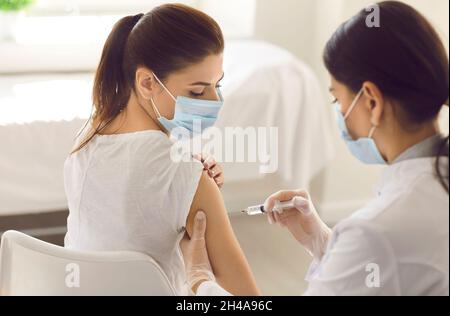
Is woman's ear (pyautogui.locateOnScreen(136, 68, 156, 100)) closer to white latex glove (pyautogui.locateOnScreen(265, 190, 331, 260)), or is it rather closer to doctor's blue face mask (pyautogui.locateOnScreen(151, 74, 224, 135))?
doctor's blue face mask (pyautogui.locateOnScreen(151, 74, 224, 135))

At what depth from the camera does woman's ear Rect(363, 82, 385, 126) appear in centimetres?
107

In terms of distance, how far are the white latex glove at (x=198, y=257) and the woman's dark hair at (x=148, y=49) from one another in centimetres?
23

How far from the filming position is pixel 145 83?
1.37m

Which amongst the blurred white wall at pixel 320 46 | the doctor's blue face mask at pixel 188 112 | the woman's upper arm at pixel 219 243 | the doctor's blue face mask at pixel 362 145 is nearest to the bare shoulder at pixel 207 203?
the woman's upper arm at pixel 219 243

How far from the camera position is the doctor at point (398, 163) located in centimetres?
102

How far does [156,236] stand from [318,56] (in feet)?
6.13

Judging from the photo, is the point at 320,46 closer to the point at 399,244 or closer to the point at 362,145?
the point at 362,145

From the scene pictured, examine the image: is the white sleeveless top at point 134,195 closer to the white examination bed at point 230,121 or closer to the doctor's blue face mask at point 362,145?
the doctor's blue face mask at point 362,145

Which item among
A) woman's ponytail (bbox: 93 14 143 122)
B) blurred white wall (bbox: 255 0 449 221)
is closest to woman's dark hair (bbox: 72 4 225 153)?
woman's ponytail (bbox: 93 14 143 122)

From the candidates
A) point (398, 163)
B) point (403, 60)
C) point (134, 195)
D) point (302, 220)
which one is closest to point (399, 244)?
point (398, 163)

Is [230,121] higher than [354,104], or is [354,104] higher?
[354,104]

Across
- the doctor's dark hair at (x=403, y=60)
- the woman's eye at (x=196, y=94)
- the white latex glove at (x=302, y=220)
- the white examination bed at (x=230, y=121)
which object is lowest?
the white examination bed at (x=230, y=121)

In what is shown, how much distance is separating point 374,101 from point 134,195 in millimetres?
433

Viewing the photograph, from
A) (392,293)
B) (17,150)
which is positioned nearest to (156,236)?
(392,293)
